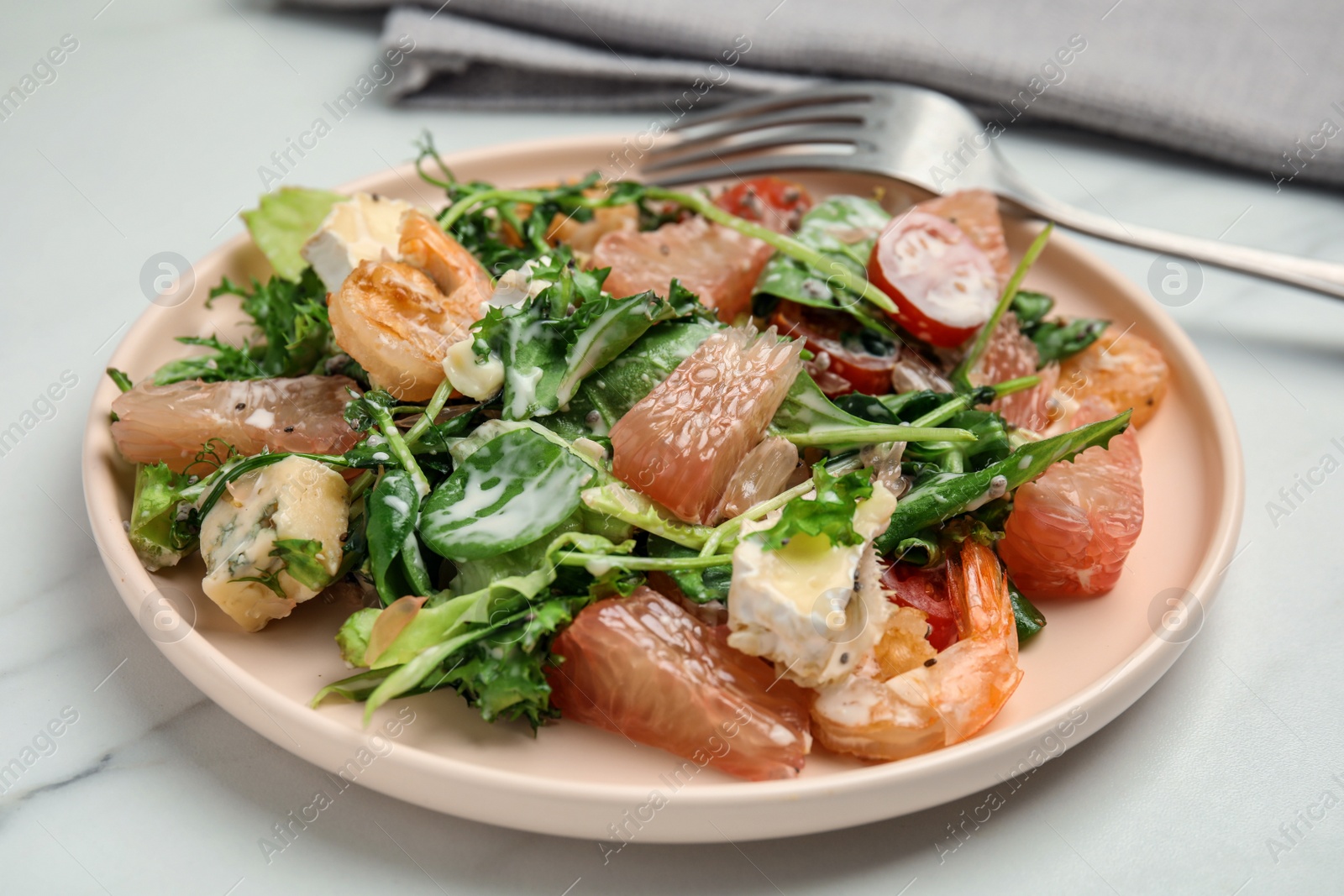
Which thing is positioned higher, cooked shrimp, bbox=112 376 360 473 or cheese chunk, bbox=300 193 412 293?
cheese chunk, bbox=300 193 412 293

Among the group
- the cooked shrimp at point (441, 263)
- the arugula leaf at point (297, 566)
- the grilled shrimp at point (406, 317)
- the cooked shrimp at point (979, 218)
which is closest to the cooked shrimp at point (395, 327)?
the grilled shrimp at point (406, 317)

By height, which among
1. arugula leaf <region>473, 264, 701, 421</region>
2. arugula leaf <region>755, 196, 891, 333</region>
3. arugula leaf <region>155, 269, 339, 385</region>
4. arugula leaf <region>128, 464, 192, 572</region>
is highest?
arugula leaf <region>155, 269, 339, 385</region>

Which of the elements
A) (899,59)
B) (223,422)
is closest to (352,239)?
(223,422)

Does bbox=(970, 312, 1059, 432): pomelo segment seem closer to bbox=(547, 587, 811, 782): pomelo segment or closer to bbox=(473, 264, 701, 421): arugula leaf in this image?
bbox=(473, 264, 701, 421): arugula leaf

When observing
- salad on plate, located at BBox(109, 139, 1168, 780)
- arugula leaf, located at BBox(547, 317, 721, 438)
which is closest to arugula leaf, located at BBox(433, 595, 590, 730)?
salad on plate, located at BBox(109, 139, 1168, 780)

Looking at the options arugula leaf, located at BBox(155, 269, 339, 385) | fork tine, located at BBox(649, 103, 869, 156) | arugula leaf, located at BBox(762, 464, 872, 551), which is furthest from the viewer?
fork tine, located at BBox(649, 103, 869, 156)

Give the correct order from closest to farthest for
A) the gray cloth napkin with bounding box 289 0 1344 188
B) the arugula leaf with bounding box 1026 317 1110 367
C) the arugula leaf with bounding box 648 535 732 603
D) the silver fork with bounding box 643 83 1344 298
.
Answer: the arugula leaf with bounding box 648 535 732 603 < the arugula leaf with bounding box 1026 317 1110 367 < the silver fork with bounding box 643 83 1344 298 < the gray cloth napkin with bounding box 289 0 1344 188

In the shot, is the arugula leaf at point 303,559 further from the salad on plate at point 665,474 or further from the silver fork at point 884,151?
the silver fork at point 884,151

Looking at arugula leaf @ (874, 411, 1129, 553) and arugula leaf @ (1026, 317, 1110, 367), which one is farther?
arugula leaf @ (1026, 317, 1110, 367)
